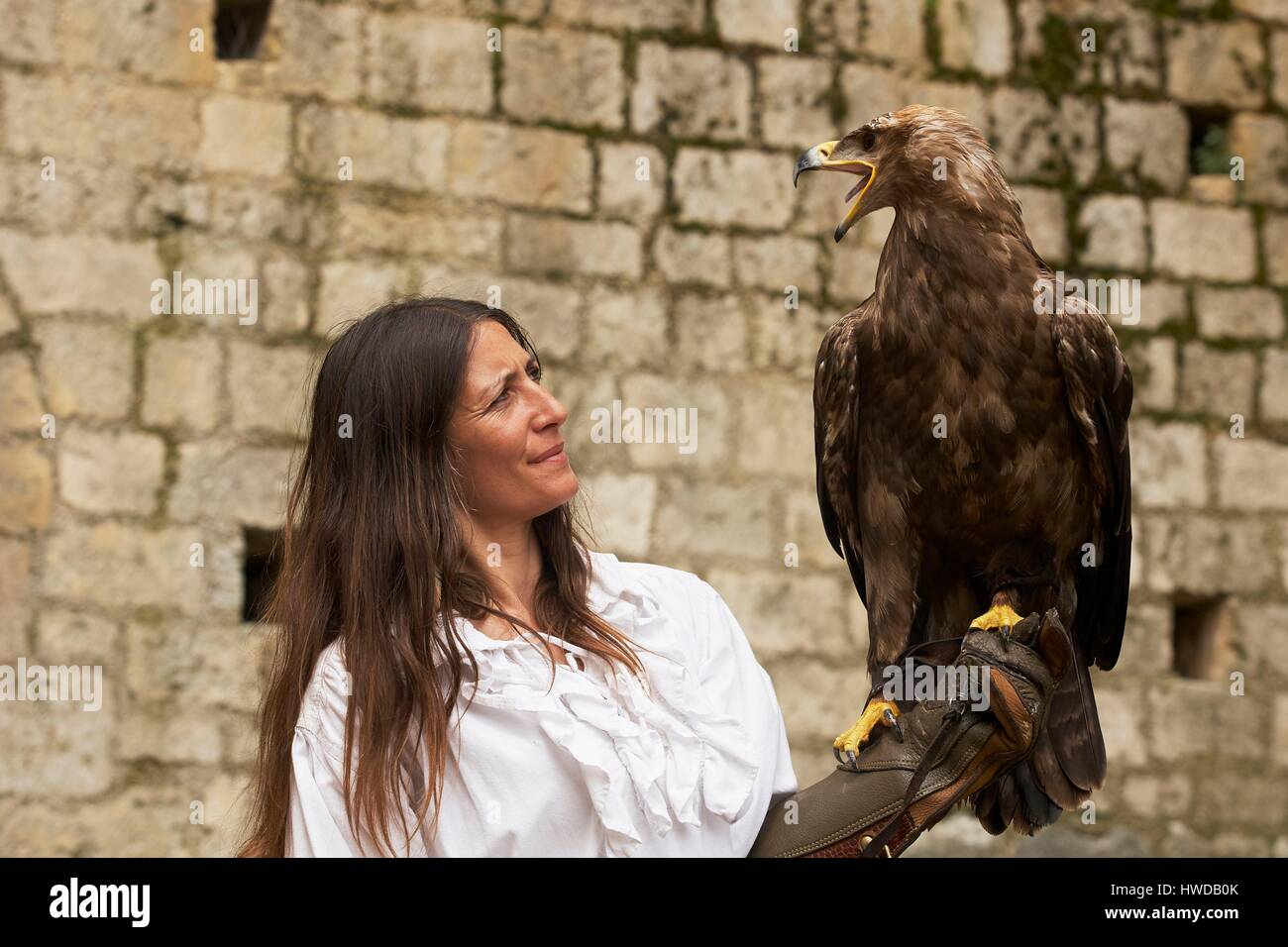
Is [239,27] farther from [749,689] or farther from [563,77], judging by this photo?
[749,689]

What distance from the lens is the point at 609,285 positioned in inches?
204

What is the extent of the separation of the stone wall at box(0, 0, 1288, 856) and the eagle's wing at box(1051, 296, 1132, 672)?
289cm

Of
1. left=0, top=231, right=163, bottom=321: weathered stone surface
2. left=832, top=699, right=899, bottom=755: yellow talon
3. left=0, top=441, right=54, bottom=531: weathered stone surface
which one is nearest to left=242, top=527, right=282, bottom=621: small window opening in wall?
left=0, top=441, right=54, bottom=531: weathered stone surface

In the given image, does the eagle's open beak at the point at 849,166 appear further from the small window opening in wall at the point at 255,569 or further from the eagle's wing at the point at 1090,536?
the small window opening in wall at the point at 255,569

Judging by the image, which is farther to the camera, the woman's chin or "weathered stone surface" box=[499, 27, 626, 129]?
"weathered stone surface" box=[499, 27, 626, 129]

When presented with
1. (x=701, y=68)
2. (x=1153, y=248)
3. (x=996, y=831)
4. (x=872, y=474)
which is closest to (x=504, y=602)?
(x=872, y=474)

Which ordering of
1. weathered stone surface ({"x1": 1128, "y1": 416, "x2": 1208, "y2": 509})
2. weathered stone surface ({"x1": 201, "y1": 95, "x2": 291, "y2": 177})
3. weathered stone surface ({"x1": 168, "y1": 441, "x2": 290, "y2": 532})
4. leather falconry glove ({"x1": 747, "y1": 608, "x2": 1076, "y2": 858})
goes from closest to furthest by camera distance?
leather falconry glove ({"x1": 747, "y1": 608, "x2": 1076, "y2": 858}) < weathered stone surface ({"x1": 168, "y1": 441, "x2": 290, "y2": 532}) < weathered stone surface ({"x1": 201, "y1": 95, "x2": 291, "y2": 177}) < weathered stone surface ({"x1": 1128, "y1": 416, "x2": 1208, "y2": 509})

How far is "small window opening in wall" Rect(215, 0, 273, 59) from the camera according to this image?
16.7ft

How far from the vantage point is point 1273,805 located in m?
5.50

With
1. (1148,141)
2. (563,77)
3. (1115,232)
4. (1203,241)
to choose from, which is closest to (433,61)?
(563,77)

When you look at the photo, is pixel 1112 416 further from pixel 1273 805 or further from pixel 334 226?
pixel 1273 805

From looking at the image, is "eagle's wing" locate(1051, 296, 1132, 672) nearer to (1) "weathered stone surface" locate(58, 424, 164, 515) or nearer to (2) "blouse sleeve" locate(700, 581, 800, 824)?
(2) "blouse sleeve" locate(700, 581, 800, 824)

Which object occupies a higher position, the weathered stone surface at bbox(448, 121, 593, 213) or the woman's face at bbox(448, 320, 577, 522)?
the weathered stone surface at bbox(448, 121, 593, 213)

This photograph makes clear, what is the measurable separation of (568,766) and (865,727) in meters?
0.46
